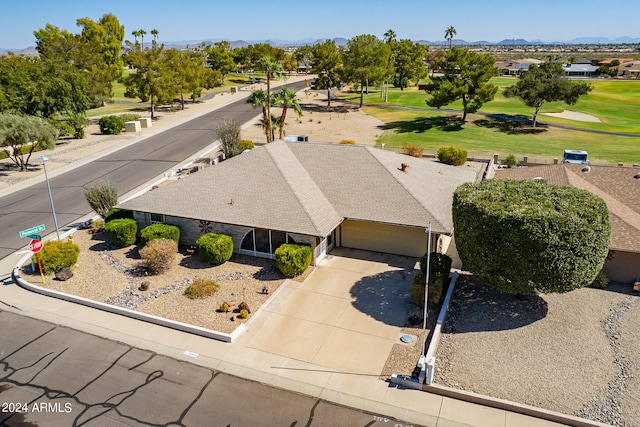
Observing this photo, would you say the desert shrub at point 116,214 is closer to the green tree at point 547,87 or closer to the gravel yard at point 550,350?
the gravel yard at point 550,350

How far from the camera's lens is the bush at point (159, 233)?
Result: 81.9 feet

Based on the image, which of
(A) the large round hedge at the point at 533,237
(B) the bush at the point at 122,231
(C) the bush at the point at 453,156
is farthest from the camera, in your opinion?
(C) the bush at the point at 453,156

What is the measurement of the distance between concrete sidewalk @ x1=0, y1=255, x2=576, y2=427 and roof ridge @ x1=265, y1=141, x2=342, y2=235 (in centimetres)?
565

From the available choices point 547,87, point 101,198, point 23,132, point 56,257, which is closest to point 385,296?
point 56,257

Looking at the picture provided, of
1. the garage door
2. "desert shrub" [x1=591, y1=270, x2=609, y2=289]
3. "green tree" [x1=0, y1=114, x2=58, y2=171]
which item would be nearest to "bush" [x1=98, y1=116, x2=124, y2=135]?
"green tree" [x1=0, y1=114, x2=58, y2=171]

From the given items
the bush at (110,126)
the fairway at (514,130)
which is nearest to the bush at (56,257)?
the fairway at (514,130)

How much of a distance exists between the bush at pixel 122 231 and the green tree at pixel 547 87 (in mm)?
53225

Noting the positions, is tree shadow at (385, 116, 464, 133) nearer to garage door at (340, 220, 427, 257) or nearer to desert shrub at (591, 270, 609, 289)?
garage door at (340, 220, 427, 257)

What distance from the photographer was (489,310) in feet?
65.3

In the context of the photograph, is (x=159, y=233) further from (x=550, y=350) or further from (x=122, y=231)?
(x=550, y=350)

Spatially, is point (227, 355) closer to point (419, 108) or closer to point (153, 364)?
point (153, 364)

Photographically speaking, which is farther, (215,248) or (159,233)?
(159,233)

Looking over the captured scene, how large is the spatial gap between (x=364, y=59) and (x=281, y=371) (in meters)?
64.9

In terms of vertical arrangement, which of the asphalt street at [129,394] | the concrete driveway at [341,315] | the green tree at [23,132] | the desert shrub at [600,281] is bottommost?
the asphalt street at [129,394]
